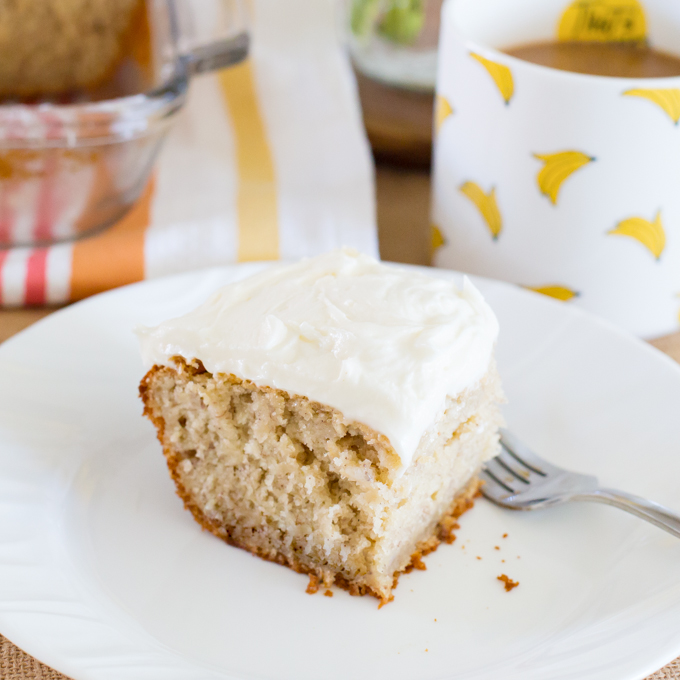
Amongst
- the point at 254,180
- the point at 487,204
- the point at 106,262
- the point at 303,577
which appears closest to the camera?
the point at 303,577

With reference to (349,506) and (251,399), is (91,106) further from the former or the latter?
(349,506)

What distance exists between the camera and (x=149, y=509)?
1.34 meters

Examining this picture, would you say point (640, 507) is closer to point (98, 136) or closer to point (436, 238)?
point (436, 238)

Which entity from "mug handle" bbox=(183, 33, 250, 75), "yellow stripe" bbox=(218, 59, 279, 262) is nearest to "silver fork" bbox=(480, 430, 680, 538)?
"yellow stripe" bbox=(218, 59, 279, 262)

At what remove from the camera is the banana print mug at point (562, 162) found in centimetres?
151

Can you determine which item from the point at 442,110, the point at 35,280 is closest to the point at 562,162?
the point at 442,110

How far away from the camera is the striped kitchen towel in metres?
1.85

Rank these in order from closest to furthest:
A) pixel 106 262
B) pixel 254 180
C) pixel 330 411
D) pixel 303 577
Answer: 1. pixel 330 411
2. pixel 303 577
3. pixel 106 262
4. pixel 254 180

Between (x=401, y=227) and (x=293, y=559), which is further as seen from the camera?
(x=401, y=227)

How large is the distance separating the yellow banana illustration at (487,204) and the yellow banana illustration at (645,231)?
22 cm

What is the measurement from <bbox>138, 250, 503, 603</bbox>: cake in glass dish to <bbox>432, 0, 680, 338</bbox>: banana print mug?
386 mm

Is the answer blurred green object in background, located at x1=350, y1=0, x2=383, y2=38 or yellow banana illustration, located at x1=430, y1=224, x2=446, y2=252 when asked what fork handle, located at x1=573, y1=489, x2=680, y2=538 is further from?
blurred green object in background, located at x1=350, y1=0, x2=383, y2=38

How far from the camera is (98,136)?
5.80 feet

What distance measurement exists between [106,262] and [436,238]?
28.4 inches
